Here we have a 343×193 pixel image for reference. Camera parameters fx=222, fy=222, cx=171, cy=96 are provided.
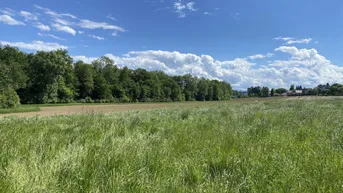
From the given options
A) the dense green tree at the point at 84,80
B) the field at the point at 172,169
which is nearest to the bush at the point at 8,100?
the dense green tree at the point at 84,80

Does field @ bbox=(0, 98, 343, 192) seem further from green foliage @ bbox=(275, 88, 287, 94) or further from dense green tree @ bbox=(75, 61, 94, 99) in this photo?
green foliage @ bbox=(275, 88, 287, 94)

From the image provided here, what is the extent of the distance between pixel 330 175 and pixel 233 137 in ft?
8.25

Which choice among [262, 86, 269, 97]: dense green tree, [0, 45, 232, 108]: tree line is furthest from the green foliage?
[0, 45, 232, 108]: tree line

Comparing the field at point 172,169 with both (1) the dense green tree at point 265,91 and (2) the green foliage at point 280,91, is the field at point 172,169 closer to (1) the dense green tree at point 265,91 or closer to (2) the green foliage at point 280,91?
(1) the dense green tree at point 265,91

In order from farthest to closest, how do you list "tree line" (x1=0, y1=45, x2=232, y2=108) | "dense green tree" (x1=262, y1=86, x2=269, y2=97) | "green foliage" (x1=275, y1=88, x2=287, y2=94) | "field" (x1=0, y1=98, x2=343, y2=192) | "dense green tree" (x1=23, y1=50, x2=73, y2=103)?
"green foliage" (x1=275, y1=88, x2=287, y2=94), "dense green tree" (x1=262, y1=86, x2=269, y2=97), "dense green tree" (x1=23, y1=50, x2=73, y2=103), "tree line" (x1=0, y1=45, x2=232, y2=108), "field" (x1=0, y1=98, x2=343, y2=192)

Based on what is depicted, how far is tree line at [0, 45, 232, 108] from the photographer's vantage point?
167ft

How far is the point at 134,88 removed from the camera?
303 feet

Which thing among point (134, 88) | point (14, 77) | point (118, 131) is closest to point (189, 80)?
point (134, 88)

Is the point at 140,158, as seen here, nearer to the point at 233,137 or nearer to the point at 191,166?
the point at 191,166

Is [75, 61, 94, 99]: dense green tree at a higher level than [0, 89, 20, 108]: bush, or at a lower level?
higher

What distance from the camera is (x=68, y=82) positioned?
71.9 meters

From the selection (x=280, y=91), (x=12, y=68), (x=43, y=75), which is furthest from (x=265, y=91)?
(x=12, y=68)

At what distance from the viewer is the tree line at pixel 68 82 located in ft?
167

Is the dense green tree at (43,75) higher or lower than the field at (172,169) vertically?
higher
